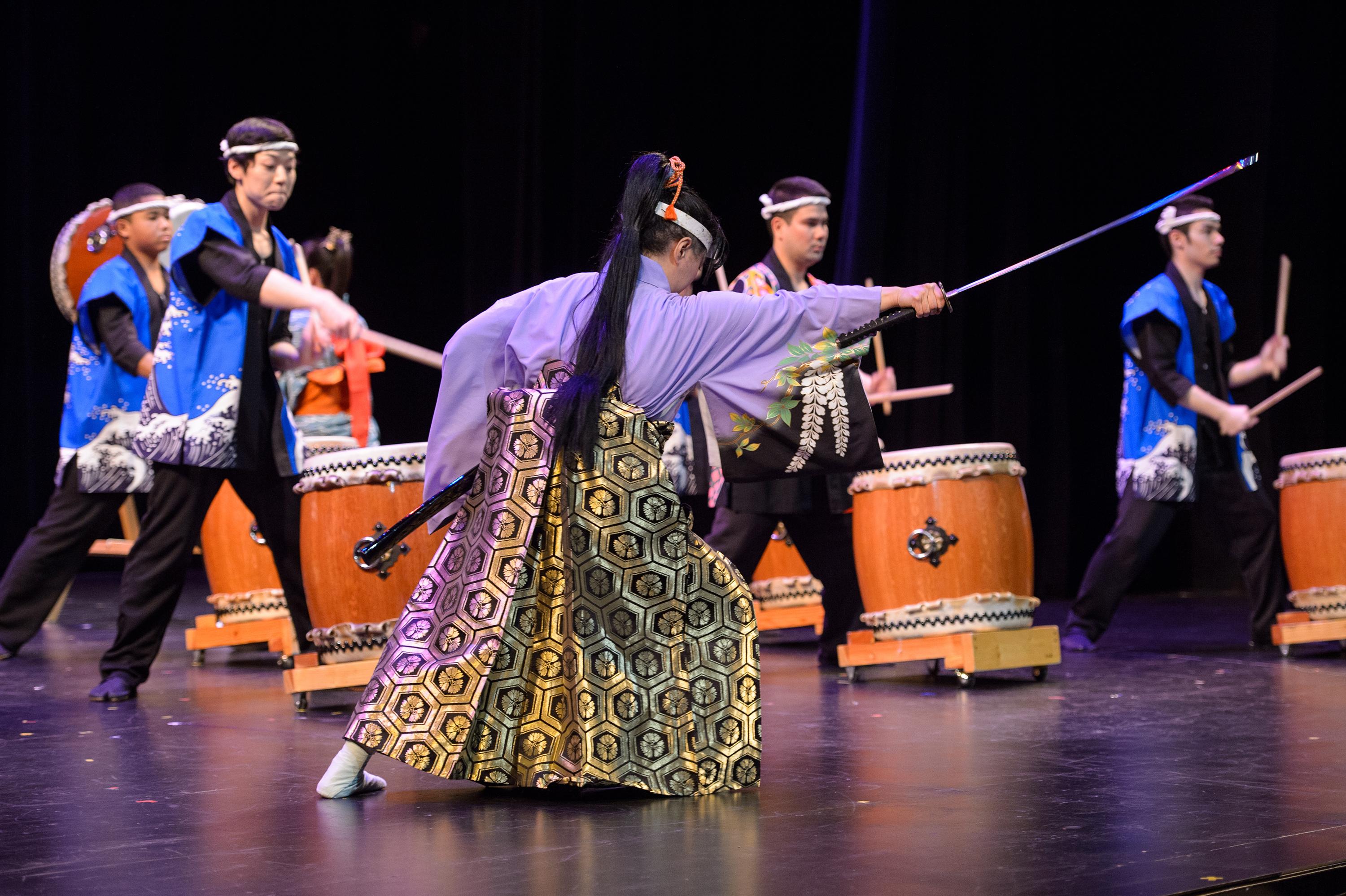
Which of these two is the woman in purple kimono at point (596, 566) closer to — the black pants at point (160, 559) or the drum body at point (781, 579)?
the black pants at point (160, 559)

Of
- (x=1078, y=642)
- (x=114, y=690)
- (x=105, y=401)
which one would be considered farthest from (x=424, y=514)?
(x=1078, y=642)

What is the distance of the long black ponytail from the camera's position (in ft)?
8.05

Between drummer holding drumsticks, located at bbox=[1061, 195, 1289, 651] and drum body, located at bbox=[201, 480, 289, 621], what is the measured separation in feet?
8.06

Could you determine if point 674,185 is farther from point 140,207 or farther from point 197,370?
point 140,207

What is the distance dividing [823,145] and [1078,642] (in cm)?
281

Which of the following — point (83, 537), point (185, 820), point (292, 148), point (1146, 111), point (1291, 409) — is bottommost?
point (185, 820)

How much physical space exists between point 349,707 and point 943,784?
5.54 ft

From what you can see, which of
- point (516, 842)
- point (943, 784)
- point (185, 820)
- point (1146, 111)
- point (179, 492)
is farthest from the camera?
point (1146, 111)

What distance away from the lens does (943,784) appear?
259 centimetres

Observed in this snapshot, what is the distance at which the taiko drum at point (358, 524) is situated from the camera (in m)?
3.68

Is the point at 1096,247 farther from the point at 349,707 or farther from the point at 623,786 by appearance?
the point at 623,786

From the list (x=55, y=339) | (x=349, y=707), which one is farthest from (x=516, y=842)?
(x=55, y=339)

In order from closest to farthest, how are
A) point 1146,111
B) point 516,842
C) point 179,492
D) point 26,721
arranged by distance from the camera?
1. point 516,842
2. point 26,721
3. point 179,492
4. point 1146,111

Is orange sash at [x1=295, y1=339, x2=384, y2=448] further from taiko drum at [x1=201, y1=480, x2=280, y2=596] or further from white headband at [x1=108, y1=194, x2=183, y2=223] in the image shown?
white headband at [x1=108, y1=194, x2=183, y2=223]
